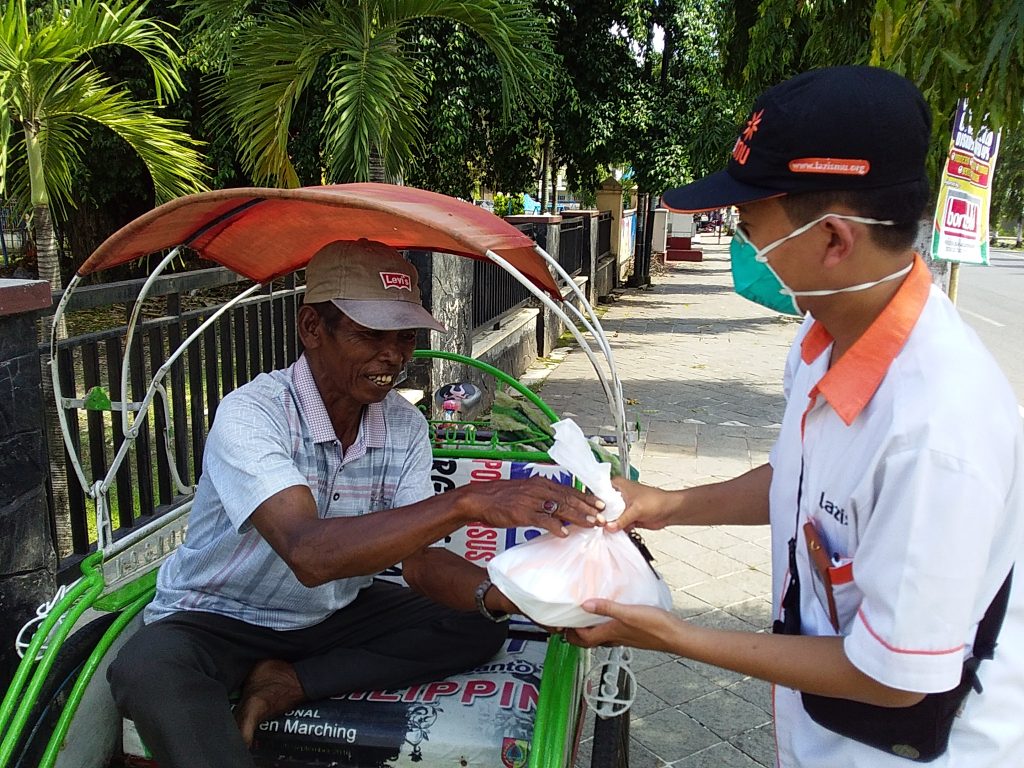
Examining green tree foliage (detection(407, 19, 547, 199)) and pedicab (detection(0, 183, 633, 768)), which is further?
green tree foliage (detection(407, 19, 547, 199))

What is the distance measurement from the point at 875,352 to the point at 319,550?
3.75ft

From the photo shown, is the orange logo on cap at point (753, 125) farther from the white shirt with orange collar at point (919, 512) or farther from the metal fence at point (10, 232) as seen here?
the metal fence at point (10, 232)

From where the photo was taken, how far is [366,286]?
87.7 inches

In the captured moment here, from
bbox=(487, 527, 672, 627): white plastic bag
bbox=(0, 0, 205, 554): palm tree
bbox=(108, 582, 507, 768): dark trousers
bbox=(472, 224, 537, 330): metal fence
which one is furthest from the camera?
bbox=(472, 224, 537, 330): metal fence

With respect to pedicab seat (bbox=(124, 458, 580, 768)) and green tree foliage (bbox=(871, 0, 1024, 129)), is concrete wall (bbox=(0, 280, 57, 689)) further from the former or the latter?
green tree foliage (bbox=(871, 0, 1024, 129))

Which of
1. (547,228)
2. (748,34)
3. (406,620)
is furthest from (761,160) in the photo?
(547,228)

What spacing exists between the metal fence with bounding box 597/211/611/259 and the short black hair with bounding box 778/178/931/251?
1362cm

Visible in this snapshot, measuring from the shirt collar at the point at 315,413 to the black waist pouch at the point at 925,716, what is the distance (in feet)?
4.43

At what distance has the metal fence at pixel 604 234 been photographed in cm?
1527

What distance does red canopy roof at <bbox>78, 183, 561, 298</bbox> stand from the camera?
1.86 meters

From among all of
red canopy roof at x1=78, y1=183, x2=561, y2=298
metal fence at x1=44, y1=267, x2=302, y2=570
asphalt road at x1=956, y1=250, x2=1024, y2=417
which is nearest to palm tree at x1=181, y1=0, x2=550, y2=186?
metal fence at x1=44, y1=267, x2=302, y2=570

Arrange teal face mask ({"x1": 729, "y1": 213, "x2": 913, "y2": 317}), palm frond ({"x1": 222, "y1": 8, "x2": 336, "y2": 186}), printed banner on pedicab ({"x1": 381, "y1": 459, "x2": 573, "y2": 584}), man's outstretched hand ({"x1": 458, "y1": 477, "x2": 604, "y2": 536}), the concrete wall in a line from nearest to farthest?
teal face mask ({"x1": 729, "y1": 213, "x2": 913, "y2": 317}) < man's outstretched hand ({"x1": 458, "y1": 477, "x2": 604, "y2": 536}) < the concrete wall < printed banner on pedicab ({"x1": 381, "y1": 459, "x2": 573, "y2": 584}) < palm frond ({"x1": 222, "y1": 8, "x2": 336, "y2": 186})

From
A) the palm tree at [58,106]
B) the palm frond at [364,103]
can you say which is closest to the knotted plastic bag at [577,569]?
the palm tree at [58,106]

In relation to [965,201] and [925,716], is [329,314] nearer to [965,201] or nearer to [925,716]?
[925,716]
